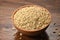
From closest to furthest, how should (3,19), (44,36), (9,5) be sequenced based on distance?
(44,36) → (3,19) → (9,5)

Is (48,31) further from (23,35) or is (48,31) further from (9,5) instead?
(9,5)

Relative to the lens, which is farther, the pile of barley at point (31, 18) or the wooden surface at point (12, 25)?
the wooden surface at point (12, 25)

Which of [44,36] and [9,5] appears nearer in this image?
[44,36]

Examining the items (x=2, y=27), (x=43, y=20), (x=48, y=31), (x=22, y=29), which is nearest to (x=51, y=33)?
(x=48, y=31)

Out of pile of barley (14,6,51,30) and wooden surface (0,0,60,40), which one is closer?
pile of barley (14,6,51,30)
